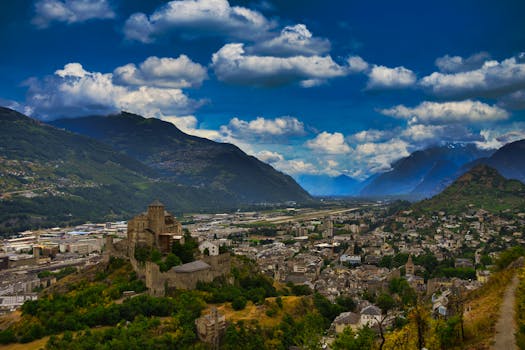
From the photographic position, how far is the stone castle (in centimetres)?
5345

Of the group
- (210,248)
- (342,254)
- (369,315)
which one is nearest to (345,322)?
(369,315)

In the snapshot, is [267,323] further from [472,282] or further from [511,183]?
[511,183]

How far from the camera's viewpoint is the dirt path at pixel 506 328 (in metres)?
27.1

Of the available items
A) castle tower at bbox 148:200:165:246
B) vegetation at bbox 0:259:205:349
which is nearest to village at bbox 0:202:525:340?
castle tower at bbox 148:200:165:246

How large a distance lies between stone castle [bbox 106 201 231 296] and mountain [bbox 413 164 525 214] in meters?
122

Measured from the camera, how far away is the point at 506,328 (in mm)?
30172

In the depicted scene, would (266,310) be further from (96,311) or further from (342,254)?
(342,254)

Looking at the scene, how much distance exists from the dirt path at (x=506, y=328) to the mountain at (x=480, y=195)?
423 feet

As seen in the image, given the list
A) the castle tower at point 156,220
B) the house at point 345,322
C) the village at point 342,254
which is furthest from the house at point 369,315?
the castle tower at point 156,220

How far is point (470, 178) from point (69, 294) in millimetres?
171334

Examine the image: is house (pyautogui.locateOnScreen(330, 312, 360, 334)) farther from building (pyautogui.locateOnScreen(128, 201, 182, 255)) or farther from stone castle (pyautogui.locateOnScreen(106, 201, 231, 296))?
building (pyautogui.locateOnScreen(128, 201, 182, 255))

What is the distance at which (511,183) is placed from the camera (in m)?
187

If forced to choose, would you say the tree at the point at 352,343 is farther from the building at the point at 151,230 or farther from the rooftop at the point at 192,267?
the building at the point at 151,230

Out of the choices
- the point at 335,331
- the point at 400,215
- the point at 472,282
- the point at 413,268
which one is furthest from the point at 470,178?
the point at 335,331
